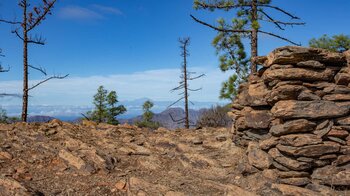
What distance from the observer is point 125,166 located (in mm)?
11688

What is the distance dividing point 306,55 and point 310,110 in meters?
1.67

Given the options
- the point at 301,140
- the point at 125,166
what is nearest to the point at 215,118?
the point at 125,166

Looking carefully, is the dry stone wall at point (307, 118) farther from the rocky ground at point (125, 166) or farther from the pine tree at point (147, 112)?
the pine tree at point (147, 112)

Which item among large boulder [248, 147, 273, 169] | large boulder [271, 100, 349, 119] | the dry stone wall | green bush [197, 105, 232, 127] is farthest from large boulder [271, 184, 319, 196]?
green bush [197, 105, 232, 127]

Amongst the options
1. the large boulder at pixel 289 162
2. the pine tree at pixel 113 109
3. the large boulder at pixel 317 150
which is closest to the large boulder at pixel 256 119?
the large boulder at pixel 289 162

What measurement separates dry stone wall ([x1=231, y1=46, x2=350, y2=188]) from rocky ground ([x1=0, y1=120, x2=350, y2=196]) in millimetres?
415

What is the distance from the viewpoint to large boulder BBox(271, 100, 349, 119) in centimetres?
863

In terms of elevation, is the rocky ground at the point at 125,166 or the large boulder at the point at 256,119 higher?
the large boulder at the point at 256,119

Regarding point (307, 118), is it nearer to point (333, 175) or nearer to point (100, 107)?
point (333, 175)

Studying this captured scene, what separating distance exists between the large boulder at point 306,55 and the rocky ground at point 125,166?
3417 mm

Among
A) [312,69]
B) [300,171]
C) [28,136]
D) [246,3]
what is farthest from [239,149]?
[246,3]

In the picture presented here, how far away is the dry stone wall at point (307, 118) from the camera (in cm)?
848

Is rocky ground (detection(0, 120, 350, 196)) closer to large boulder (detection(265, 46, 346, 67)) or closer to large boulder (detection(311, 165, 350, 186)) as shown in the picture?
large boulder (detection(311, 165, 350, 186))

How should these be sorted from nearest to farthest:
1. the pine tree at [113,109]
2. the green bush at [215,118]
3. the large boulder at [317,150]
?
1. the large boulder at [317,150]
2. the green bush at [215,118]
3. the pine tree at [113,109]
